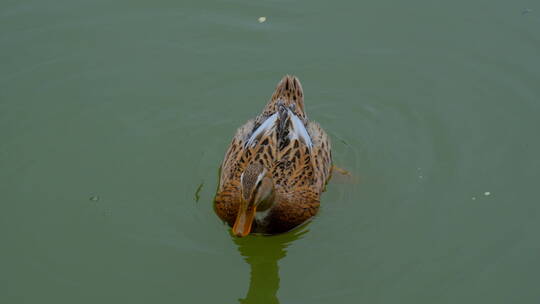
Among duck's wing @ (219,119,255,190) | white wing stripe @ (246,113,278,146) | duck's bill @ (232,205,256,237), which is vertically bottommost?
duck's bill @ (232,205,256,237)

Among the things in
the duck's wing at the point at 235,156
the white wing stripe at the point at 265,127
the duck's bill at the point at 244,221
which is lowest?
the duck's bill at the point at 244,221

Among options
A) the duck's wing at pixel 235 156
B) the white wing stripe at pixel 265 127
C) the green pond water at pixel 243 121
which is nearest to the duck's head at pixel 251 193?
the duck's wing at pixel 235 156

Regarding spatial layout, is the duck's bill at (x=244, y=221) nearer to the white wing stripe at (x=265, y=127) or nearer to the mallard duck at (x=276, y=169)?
the mallard duck at (x=276, y=169)

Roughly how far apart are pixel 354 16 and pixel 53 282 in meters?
4.94

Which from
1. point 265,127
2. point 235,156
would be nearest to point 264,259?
point 235,156

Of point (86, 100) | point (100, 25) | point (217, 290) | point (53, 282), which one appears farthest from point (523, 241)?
point (100, 25)

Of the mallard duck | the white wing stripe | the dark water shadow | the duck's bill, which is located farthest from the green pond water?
the white wing stripe

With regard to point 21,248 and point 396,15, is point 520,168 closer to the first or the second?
point 396,15

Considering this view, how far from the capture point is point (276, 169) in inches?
286

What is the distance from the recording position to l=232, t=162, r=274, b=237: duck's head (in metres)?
6.47

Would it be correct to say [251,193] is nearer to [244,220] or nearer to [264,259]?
[244,220]

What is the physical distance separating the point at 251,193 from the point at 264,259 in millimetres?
860

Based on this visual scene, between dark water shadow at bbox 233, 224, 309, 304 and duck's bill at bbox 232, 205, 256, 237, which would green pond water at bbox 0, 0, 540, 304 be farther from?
duck's bill at bbox 232, 205, 256, 237

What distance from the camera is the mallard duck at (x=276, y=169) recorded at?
6625mm
